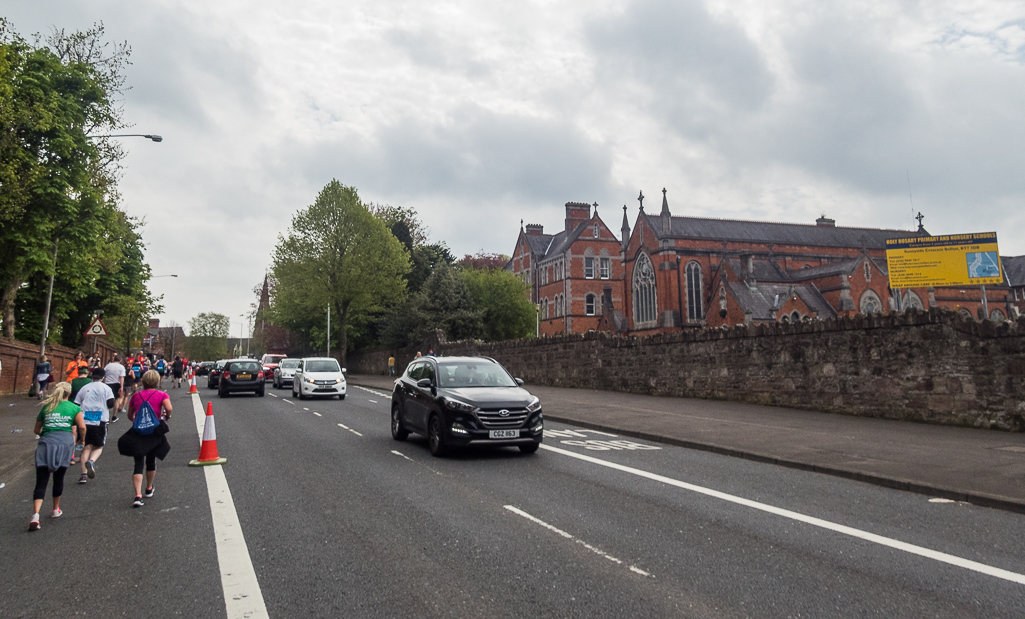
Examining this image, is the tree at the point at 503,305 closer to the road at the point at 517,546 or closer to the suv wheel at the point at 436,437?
the suv wheel at the point at 436,437

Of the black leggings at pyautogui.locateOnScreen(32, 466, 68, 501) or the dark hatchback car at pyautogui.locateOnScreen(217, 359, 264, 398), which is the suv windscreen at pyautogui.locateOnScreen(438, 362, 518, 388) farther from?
the dark hatchback car at pyautogui.locateOnScreen(217, 359, 264, 398)

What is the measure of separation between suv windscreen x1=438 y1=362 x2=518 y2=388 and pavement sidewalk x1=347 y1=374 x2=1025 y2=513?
3416 millimetres

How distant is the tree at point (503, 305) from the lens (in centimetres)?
5519

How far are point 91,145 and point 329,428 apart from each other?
16328mm

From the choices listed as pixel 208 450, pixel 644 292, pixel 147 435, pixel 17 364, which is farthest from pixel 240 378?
pixel 644 292

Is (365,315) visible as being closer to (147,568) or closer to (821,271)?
(821,271)

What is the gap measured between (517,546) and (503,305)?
49932 millimetres

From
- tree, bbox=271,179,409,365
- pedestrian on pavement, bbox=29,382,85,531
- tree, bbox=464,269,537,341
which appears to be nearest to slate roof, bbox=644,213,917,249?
tree, bbox=464,269,537,341

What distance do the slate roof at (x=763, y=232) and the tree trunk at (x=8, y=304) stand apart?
4938cm

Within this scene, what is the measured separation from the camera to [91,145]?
24078 mm

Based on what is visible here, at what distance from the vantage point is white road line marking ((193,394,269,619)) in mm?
4262

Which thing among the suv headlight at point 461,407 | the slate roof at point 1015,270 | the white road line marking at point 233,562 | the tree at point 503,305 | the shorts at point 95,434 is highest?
the slate roof at point 1015,270

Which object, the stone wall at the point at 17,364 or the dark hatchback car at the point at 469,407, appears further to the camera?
the stone wall at the point at 17,364

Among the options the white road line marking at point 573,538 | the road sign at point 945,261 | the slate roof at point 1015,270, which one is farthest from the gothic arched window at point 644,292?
→ the white road line marking at point 573,538
